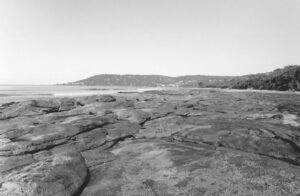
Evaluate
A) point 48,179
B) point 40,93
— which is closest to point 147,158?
point 48,179

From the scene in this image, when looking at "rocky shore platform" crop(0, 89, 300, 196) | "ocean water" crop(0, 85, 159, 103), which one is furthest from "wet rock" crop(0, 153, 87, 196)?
"ocean water" crop(0, 85, 159, 103)

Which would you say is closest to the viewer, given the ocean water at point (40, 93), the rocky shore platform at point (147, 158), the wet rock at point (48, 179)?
the wet rock at point (48, 179)

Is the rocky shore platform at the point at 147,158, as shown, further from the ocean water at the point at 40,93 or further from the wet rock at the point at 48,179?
the ocean water at the point at 40,93

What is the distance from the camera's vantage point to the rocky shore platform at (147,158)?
4949 millimetres

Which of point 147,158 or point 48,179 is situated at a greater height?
point 48,179

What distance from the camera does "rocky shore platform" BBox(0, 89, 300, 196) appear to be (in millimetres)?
4949

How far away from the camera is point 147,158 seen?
6891 millimetres

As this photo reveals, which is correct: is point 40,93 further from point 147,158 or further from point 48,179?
point 48,179

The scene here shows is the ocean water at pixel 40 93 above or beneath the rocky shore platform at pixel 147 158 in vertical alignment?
beneath

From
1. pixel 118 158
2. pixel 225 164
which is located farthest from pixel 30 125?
pixel 225 164

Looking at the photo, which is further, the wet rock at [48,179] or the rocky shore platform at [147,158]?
the rocky shore platform at [147,158]

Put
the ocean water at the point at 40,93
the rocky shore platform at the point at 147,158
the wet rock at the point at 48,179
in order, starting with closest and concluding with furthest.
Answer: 1. the wet rock at the point at 48,179
2. the rocky shore platform at the point at 147,158
3. the ocean water at the point at 40,93

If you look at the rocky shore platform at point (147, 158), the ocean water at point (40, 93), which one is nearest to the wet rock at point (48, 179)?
the rocky shore platform at point (147, 158)

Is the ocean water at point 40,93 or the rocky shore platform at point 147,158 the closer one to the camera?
the rocky shore platform at point 147,158
